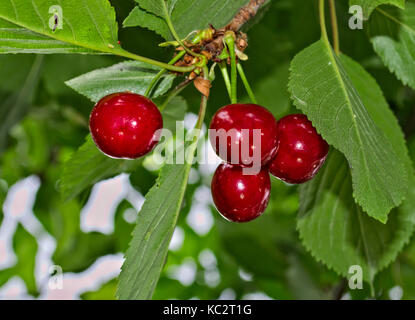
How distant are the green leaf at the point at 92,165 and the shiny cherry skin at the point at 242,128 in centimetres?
51

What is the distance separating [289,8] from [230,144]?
1.48m

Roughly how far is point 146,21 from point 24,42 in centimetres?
31

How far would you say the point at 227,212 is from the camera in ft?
4.35

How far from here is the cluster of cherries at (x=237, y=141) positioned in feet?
3.88

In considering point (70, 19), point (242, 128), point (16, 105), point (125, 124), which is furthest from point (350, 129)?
point (16, 105)

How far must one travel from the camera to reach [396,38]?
5.96 feet

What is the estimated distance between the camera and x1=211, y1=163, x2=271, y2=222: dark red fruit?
129 centimetres

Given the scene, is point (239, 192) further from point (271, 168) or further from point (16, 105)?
point (16, 105)

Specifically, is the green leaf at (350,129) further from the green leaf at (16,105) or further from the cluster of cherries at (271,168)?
the green leaf at (16,105)

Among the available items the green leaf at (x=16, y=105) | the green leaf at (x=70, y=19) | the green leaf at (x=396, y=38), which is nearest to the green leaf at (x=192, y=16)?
the green leaf at (x=70, y=19)

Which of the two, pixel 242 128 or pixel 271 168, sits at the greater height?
pixel 242 128
